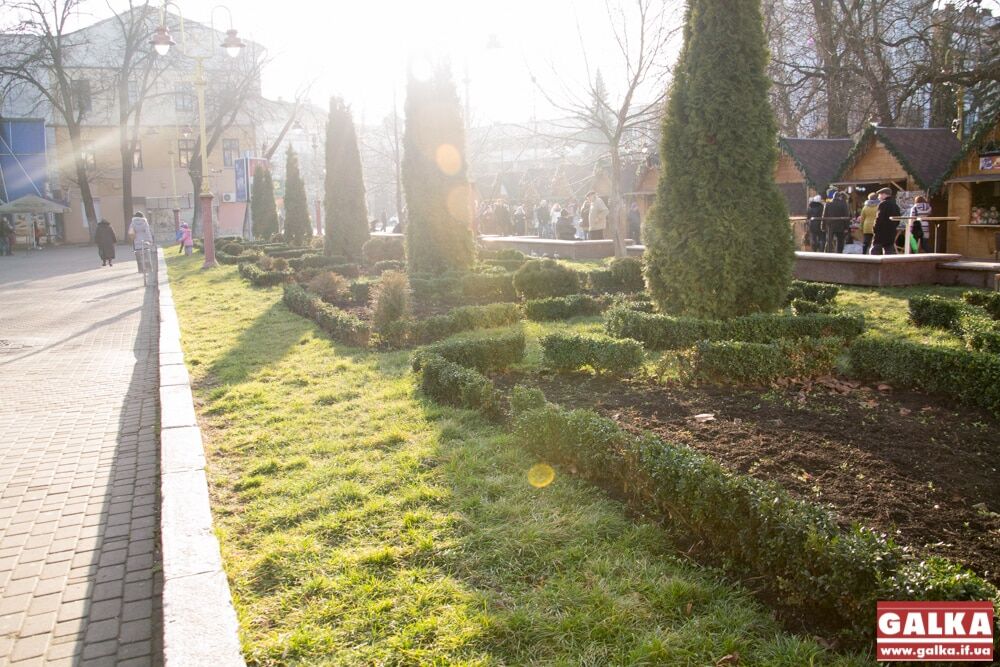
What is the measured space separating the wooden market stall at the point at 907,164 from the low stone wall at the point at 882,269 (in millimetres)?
5535

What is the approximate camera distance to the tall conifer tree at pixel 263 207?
3272 cm

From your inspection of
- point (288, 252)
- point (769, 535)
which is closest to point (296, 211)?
point (288, 252)

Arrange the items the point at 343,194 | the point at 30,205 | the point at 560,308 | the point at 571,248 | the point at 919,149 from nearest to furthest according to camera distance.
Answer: the point at 560,308
the point at 919,149
the point at 571,248
the point at 343,194
the point at 30,205

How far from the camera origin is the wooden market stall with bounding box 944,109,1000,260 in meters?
16.8

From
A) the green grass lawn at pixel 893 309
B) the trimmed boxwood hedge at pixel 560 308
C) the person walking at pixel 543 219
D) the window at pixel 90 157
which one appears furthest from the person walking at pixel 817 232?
the window at pixel 90 157

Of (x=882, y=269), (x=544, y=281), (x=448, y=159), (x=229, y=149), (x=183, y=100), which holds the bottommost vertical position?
(x=882, y=269)

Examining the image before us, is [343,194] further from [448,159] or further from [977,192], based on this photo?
[977,192]

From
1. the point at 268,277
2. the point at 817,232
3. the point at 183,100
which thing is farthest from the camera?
the point at 183,100

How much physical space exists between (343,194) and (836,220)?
13.6 m

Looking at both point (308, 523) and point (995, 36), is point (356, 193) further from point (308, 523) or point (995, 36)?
point (308, 523)

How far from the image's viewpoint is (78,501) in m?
4.77

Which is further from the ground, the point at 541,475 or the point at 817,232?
the point at 817,232

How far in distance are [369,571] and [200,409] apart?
12.7 ft

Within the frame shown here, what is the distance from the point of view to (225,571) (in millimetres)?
3520
